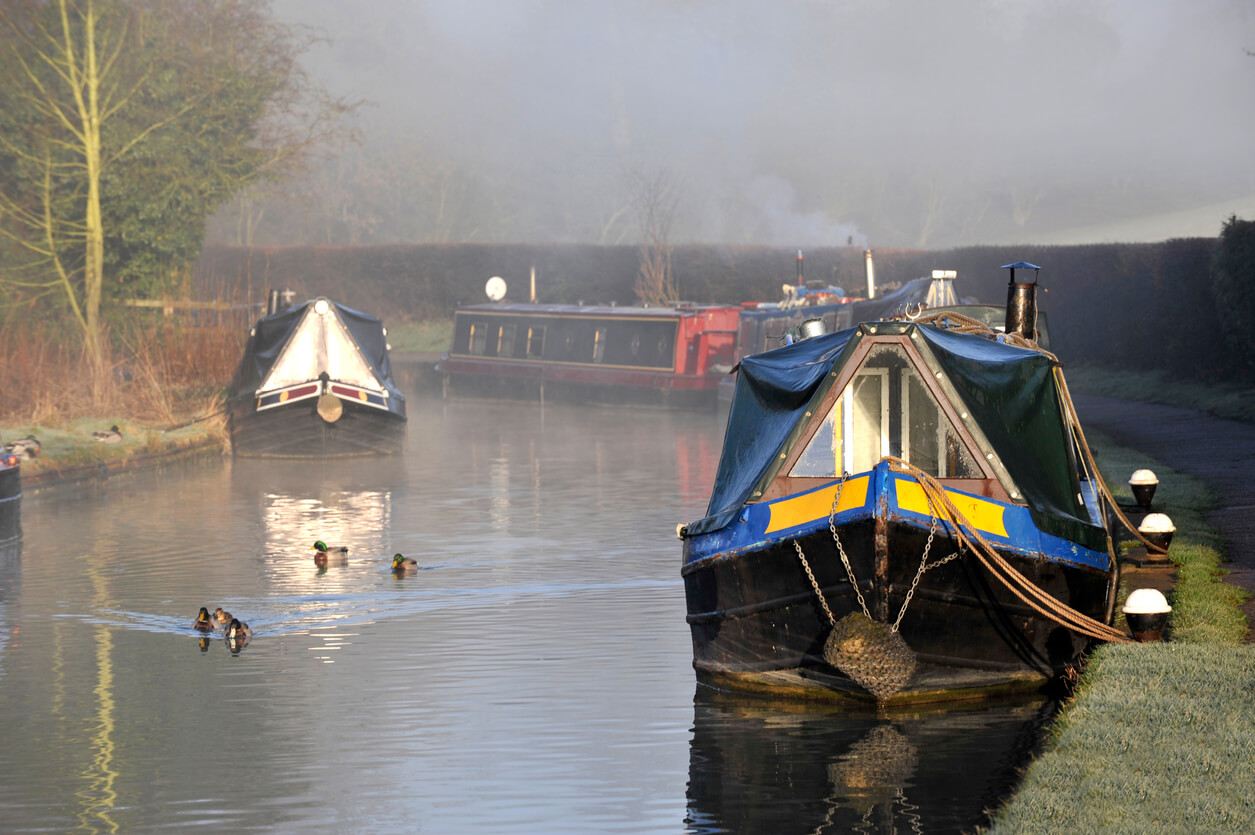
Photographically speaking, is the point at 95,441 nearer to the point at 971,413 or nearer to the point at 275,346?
the point at 275,346

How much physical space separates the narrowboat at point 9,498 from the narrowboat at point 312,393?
972cm

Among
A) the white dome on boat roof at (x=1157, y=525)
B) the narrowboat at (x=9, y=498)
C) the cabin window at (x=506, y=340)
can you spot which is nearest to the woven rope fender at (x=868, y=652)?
the white dome on boat roof at (x=1157, y=525)

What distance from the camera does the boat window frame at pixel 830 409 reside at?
10.2m

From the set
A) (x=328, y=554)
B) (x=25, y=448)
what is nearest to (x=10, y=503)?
(x=328, y=554)

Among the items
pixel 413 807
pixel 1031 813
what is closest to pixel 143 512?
pixel 413 807

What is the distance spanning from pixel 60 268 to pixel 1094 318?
73.1ft

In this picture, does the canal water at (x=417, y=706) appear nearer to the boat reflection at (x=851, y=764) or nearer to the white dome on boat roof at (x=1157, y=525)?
the boat reflection at (x=851, y=764)

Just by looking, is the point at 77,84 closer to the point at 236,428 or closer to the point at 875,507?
the point at 236,428

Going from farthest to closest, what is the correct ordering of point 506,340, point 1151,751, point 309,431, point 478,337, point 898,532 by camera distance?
1. point 478,337
2. point 506,340
3. point 309,431
4. point 898,532
5. point 1151,751

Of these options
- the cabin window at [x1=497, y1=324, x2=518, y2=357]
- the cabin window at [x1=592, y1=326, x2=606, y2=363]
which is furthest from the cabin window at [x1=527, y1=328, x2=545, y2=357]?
the cabin window at [x1=592, y1=326, x2=606, y2=363]

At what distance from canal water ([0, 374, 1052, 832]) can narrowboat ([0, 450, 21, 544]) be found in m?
0.24

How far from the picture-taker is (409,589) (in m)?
14.5

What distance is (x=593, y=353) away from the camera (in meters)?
42.8

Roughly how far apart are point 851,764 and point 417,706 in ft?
9.60
